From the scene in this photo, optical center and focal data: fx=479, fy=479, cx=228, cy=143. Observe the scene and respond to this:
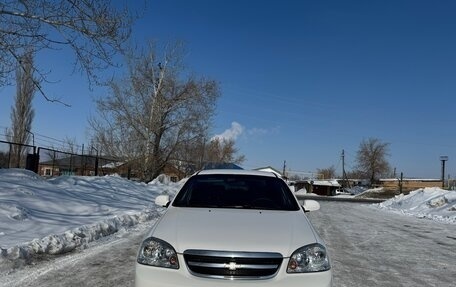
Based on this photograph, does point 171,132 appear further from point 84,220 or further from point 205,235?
point 205,235

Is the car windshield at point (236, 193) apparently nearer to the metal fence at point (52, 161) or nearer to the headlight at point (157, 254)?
the headlight at point (157, 254)

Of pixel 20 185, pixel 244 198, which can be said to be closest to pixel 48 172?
pixel 20 185

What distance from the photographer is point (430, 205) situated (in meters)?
25.7

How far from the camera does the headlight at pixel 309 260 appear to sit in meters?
3.95

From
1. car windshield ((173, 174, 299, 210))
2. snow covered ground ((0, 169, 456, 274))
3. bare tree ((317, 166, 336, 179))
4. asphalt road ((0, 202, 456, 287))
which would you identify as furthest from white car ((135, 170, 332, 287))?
bare tree ((317, 166, 336, 179))

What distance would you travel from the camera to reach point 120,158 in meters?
34.1

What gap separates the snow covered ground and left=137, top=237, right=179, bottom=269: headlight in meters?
3.22

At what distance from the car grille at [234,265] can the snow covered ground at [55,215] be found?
3.76m

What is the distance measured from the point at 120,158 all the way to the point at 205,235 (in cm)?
3094

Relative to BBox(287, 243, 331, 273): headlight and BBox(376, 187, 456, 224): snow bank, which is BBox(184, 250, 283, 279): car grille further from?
BBox(376, 187, 456, 224): snow bank

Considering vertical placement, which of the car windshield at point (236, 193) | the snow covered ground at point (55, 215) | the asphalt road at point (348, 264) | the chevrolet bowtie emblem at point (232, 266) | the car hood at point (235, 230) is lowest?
the asphalt road at point (348, 264)

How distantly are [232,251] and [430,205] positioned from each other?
24.5m

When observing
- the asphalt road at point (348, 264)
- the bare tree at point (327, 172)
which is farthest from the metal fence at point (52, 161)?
the bare tree at point (327, 172)

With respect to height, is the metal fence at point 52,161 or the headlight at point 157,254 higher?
the metal fence at point 52,161
